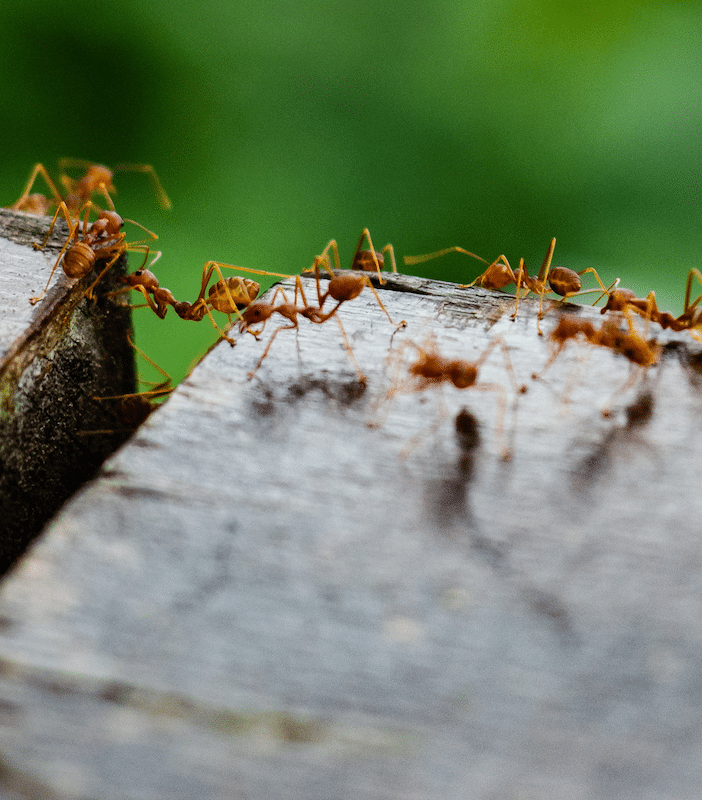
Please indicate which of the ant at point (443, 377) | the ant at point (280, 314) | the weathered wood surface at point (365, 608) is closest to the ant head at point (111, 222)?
the ant at point (280, 314)

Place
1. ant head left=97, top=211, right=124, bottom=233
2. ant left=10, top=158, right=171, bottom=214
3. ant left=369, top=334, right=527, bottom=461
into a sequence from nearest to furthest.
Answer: ant left=369, top=334, right=527, bottom=461
ant head left=97, top=211, right=124, bottom=233
ant left=10, top=158, right=171, bottom=214

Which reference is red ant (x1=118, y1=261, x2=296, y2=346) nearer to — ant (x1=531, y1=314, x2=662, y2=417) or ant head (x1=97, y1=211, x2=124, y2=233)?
ant head (x1=97, y1=211, x2=124, y2=233)

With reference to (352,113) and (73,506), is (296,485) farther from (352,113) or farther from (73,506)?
(352,113)

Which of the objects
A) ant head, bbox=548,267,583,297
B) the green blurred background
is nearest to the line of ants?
ant head, bbox=548,267,583,297

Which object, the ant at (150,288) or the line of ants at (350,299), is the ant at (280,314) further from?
the ant at (150,288)

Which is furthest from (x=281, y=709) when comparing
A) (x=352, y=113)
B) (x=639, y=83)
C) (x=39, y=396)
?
(x=639, y=83)

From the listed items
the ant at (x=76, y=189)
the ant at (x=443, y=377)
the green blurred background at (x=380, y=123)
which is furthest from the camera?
the green blurred background at (x=380, y=123)
